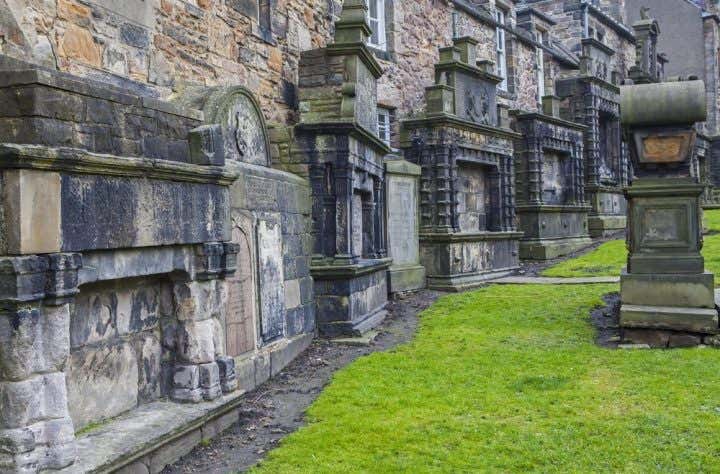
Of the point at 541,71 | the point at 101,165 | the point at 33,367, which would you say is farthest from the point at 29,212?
the point at 541,71

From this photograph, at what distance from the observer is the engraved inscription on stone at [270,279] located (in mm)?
6988

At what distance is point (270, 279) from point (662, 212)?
15.4ft

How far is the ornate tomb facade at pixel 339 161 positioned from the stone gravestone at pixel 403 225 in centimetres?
266

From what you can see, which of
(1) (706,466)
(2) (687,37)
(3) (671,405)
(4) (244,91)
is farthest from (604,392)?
(2) (687,37)

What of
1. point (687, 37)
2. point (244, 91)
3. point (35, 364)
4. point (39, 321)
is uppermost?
point (687, 37)

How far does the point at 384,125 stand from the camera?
15.3m

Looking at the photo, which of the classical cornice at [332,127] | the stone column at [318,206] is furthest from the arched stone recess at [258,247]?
the classical cornice at [332,127]

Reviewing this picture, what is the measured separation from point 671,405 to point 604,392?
0.60m

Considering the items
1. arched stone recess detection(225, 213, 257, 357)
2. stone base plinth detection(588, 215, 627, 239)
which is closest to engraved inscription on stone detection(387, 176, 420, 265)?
arched stone recess detection(225, 213, 257, 357)

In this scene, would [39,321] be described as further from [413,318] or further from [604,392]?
[413,318]

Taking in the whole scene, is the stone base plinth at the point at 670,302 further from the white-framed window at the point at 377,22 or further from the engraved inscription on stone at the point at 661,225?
the white-framed window at the point at 377,22

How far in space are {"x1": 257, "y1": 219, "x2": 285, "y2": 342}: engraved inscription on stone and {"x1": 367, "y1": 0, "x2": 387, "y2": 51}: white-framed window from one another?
900cm

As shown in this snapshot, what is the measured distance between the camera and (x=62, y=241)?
3.76m

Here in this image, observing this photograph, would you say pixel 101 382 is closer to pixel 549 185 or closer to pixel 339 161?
pixel 339 161
